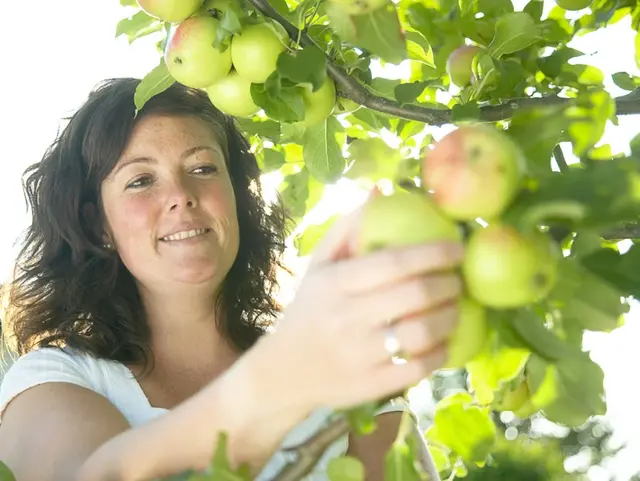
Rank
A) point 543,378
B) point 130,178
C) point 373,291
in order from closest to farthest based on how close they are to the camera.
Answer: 1. point 373,291
2. point 543,378
3. point 130,178

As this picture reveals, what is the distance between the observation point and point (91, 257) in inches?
56.4

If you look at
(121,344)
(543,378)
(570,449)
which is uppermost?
(543,378)

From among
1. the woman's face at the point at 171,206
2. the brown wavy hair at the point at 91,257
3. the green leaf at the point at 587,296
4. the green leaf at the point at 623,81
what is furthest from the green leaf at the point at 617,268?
the brown wavy hair at the point at 91,257

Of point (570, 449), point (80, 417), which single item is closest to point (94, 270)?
point (80, 417)

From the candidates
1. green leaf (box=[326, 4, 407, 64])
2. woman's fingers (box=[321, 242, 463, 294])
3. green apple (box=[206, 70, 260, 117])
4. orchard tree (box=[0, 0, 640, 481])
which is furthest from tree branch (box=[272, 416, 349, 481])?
green apple (box=[206, 70, 260, 117])

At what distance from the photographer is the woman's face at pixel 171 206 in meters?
1.22

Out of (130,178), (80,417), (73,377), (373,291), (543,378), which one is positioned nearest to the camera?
(373,291)

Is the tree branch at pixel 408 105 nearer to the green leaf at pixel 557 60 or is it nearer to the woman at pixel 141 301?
the green leaf at pixel 557 60

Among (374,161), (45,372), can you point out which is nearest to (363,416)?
(374,161)

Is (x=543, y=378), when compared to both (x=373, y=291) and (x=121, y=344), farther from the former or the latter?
(x=121, y=344)

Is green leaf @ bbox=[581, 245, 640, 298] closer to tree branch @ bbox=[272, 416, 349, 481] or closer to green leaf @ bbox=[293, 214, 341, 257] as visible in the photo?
tree branch @ bbox=[272, 416, 349, 481]

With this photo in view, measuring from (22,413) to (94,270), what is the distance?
0.42 m

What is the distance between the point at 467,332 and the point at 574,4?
59cm

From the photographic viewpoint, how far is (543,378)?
0.57 m
